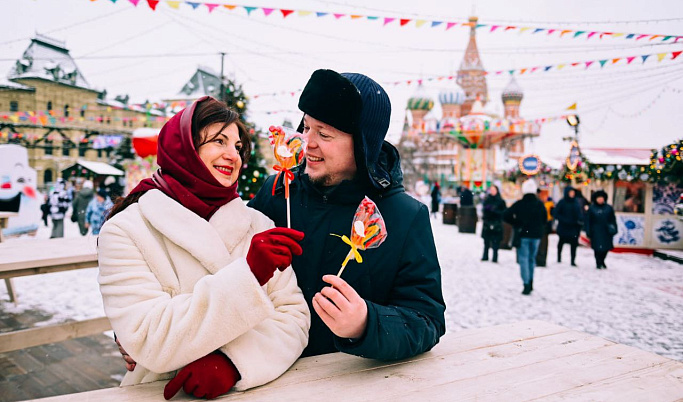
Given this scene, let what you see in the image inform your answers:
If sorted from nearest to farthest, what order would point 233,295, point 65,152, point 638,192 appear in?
point 233,295
point 638,192
point 65,152

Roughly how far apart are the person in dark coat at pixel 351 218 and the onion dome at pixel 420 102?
3614 cm

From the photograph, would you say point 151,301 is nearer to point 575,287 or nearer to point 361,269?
point 361,269

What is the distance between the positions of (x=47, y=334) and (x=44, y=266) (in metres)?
0.62

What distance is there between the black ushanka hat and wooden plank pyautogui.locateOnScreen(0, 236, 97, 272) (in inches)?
112

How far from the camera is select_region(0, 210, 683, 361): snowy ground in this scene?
5.65 m

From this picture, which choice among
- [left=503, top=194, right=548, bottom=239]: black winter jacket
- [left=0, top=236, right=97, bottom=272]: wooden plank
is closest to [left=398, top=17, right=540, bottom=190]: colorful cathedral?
[left=503, top=194, right=548, bottom=239]: black winter jacket

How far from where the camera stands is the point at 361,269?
5.69ft

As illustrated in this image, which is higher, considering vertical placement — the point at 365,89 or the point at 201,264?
the point at 365,89

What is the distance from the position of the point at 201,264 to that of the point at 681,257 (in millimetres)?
13911

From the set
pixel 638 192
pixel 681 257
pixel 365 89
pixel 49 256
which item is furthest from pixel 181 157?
pixel 638 192

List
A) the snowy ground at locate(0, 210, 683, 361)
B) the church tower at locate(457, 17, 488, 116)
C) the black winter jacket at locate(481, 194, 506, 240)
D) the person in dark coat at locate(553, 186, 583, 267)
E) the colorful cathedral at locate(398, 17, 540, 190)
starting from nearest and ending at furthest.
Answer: the snowy ground at locate(0, 210, 683, 361), the black winter jacket at locate(481, 194, 506, 240), the person in dark coat at locate(553, 186, 583, 267), the colorful cathedral at locate(398, 17, 540, 190), the church tower at locate(457, 17, 488, 116)

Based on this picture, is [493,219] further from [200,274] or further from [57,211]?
[57,211]

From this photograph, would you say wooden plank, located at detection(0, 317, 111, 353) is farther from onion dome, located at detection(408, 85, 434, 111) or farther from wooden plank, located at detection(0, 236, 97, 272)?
onion dome, located at detection(408, 85, 434, 111)

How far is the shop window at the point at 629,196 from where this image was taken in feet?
43.8
